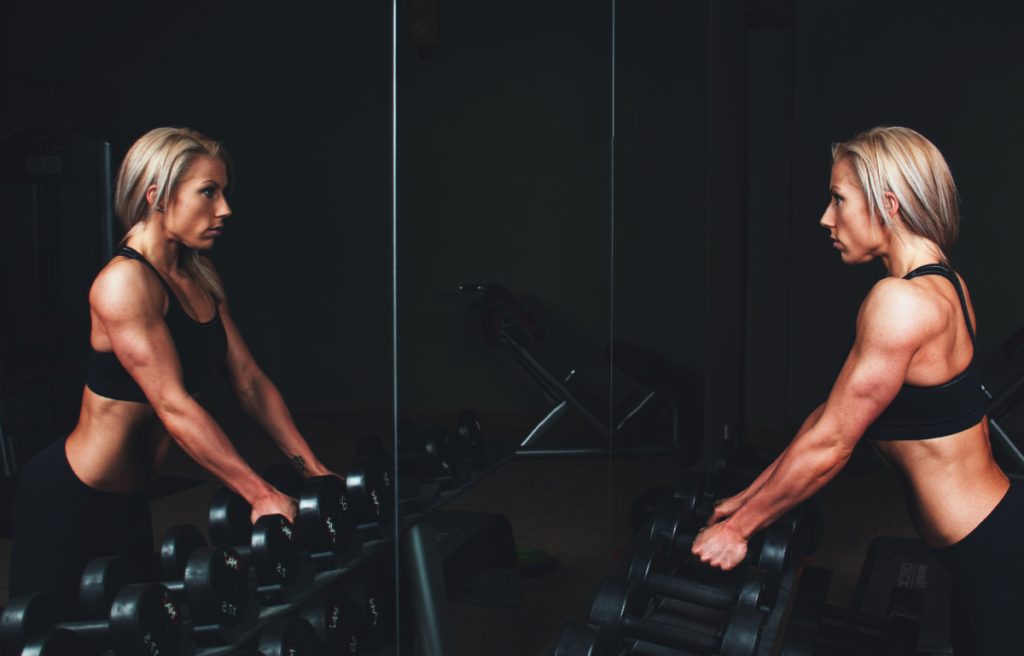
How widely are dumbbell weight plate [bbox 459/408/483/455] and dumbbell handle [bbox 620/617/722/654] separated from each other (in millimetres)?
490

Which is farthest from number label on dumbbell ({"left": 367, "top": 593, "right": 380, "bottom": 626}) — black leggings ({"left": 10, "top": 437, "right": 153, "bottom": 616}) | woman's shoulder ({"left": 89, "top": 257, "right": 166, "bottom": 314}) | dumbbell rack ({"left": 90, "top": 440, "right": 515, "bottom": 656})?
woman's shoulder ({"left": 89, "top": 257, "right": 166, "bottom": 314})

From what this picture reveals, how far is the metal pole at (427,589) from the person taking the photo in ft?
5.33

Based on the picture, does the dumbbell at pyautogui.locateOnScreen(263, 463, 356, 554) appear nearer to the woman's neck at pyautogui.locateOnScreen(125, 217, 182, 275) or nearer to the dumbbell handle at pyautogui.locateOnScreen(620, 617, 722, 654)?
the woman's neck at pyautogui.locateOnScreen(125, 217, 182, 275)

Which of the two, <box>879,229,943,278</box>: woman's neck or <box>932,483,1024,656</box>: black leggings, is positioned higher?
<box>879,229,943,278</box>: woman's neck

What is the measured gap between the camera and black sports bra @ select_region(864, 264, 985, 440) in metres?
1.50

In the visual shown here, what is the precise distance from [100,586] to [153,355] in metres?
0.25

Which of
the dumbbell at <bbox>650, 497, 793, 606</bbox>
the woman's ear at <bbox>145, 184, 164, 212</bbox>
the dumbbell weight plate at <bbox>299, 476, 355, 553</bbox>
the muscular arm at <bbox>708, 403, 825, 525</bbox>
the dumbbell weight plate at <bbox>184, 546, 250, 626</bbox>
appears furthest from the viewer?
the muscular arm at <bbox>708, 403, 825, 525</bbox>

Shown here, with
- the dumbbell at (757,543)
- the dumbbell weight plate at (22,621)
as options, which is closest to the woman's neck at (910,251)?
the dumbbell at (757,543)

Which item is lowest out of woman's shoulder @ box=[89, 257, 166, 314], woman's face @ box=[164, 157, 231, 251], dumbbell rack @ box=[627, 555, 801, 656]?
dumbbell rack @ box=[627, 555, 801, 656]

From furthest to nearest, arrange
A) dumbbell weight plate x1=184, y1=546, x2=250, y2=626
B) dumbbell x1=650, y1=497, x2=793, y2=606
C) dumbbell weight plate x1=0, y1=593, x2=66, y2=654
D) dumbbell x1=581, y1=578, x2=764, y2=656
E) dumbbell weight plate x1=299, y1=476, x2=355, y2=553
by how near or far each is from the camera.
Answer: dumbbell x1=650, y1=497, x2=793, y2=606 < dumbbell x1=581, y1=578, x2=764, y2=656 < dumbbell weight plate x1=299, y1=476, x2=355, y2=553 < dumbbell weight plate x1=184, y1=546, x2=250, y2=626 < dumbbell weight plate x1=0, y1=593, x2=66, y2=654

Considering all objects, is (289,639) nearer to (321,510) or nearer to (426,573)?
(321,510)

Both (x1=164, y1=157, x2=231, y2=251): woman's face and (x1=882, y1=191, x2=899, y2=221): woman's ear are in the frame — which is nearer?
(x1=164, y1=157, x2=231, y2=251): woman's face

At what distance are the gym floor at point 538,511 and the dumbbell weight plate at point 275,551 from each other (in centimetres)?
10

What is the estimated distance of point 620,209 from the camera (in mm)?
2889
